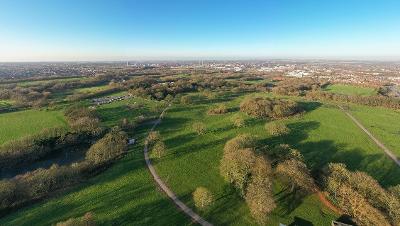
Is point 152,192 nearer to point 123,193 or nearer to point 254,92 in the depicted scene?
point 123,193

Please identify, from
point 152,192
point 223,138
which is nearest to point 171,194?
point 152,192

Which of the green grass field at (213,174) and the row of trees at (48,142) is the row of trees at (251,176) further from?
the row of trees at (48,142)

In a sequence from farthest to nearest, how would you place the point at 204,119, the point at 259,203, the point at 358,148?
1. the point at 204,119
2. the point at 358,148
3. the point at 259,203

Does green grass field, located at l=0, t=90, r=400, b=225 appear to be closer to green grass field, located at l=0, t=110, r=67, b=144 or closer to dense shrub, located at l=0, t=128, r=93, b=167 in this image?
green grass field, located at l=0, t=110, r=67, b=144

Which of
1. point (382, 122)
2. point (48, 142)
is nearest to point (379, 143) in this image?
point (382, 122)

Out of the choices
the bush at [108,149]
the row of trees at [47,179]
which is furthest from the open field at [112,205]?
the bush at [108,149]

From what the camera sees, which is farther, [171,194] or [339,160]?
[339,160]
